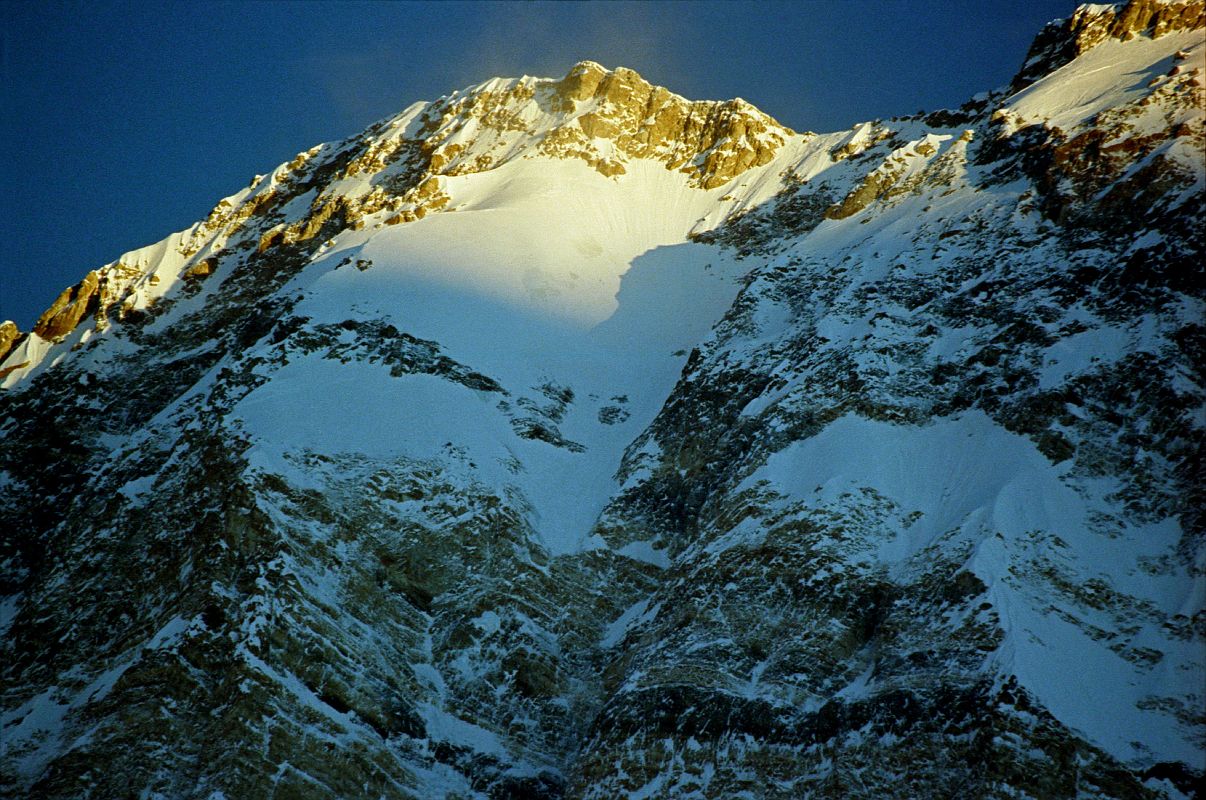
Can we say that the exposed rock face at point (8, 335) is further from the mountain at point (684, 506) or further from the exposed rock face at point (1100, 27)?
the exposed rock face at point (1100, 27)

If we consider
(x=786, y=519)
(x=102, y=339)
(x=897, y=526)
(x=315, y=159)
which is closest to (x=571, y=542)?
(x=786, y=519)

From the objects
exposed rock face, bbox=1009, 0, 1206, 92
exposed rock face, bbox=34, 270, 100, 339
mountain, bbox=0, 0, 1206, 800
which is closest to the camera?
mountain, bbox=0, 0, 1206, 800

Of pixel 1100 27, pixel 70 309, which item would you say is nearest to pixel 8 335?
pixel 70 309

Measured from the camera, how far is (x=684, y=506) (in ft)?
177

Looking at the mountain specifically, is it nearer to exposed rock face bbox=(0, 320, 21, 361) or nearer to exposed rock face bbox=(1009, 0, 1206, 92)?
exposed rock face bbox=(1009, 0, 1206, 92)

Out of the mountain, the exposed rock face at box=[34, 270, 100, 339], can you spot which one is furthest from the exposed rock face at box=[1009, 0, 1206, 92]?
the exposed rock face at box=[34, 270, 100, 339]

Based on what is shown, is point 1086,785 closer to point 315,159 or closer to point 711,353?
point 711,353

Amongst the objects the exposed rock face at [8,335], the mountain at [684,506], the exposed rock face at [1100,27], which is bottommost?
the mountain at [684,506]

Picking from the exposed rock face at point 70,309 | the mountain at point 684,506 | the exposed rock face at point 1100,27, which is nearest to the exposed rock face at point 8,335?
the exposed rock face at point 70,309

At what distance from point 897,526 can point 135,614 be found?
37.3 m

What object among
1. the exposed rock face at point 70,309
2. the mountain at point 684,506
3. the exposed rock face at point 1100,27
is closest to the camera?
the mountain at point 684,506

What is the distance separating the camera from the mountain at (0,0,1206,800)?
3741 cm

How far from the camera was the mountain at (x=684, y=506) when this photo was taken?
37.4 metres

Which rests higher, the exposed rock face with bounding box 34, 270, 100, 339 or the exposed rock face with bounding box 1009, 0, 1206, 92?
the exposed rock face with bounding box 1009, 0, 1206, 92
